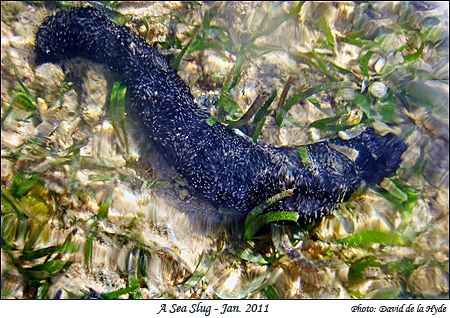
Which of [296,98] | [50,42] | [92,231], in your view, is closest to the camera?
[92,231]

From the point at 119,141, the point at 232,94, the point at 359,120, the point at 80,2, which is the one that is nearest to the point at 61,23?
the point at 80,2

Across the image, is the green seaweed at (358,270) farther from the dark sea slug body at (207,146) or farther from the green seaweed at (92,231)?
the green seaweed at (92,231)

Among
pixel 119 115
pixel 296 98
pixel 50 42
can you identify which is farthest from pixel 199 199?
pixel 50 42

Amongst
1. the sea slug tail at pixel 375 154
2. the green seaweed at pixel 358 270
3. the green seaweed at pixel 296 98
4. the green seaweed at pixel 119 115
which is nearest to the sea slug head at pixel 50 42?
the green seaweed at pixel 119 115

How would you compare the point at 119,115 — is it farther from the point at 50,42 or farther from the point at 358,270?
the point at 358,270

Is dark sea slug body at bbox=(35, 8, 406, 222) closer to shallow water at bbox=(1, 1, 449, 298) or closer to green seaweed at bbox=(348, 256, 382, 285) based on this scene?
shallow water at bbox=(1, 1, 449, 298)

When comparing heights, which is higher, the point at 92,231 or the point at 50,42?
the point at 50,42

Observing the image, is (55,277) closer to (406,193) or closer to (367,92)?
(406,193)
